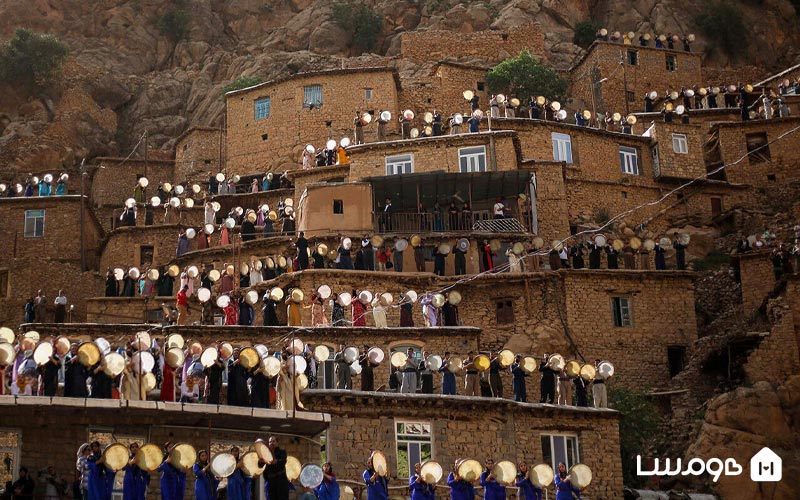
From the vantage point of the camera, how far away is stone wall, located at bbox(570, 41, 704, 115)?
58000mm

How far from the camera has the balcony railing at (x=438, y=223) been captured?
140ft

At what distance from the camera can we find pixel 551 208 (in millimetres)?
46250

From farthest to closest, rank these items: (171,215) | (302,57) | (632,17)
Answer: (632,17) < (302,57) < (171,215)

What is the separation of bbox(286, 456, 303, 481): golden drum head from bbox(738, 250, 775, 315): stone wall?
22466 millimetres

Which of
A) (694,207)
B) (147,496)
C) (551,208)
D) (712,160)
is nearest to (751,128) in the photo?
(712,160)

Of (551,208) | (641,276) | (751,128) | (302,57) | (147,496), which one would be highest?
(302,57)

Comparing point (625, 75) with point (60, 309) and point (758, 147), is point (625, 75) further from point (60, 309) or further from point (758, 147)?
point (60, 309)

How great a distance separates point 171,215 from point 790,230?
25.1m

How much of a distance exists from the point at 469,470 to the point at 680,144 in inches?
1176

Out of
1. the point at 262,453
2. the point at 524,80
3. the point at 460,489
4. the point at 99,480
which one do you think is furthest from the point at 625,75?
the point at 99,480

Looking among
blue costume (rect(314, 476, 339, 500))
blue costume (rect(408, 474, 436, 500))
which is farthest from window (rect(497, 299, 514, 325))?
blue costume (rect(314, 476, 339, 500))

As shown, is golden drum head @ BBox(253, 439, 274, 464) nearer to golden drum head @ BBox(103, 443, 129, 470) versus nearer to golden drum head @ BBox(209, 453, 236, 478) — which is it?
golden drum head @ BBox(209, 453, 236, 478)

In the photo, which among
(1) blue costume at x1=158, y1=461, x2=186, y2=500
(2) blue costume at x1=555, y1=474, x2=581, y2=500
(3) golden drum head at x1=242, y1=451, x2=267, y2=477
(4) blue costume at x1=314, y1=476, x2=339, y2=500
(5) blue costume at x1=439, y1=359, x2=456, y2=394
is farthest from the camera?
(5) blue costume at x1=439, y1=359, x2=456, y2=394

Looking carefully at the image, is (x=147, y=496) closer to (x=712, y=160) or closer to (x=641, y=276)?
(x=641, y=276)
